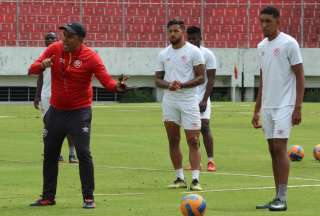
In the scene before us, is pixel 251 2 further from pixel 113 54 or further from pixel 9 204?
pixel 9 204

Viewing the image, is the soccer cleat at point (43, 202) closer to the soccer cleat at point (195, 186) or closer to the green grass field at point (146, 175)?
the green grass field at point (146, 175)

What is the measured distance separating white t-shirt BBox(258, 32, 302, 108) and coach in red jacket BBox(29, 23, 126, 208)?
176 cm

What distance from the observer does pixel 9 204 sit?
11.3 metres

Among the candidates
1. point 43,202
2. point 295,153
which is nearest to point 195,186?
point 43,202

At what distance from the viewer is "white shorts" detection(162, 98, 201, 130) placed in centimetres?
1326

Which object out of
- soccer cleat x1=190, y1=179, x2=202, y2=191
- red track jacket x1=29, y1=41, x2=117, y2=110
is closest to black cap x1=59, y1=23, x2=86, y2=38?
red track jacket x1=29, y1=41, x2=117, y2=110

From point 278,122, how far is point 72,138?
93.0 inches

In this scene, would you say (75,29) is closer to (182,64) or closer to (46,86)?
(182,64)

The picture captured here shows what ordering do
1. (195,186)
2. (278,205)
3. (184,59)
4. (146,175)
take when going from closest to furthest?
(278,205) → (195,186) → (184,59) → (146,175)

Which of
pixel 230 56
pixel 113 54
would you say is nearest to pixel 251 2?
pixel 230 56

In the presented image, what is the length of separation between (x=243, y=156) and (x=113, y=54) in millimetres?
33922

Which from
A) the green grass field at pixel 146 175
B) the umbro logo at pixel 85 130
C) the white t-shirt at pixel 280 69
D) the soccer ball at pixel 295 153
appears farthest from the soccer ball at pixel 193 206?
the soccer ball at pixel 295 153

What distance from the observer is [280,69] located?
10914mm

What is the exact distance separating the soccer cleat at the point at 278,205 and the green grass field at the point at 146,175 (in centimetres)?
11
